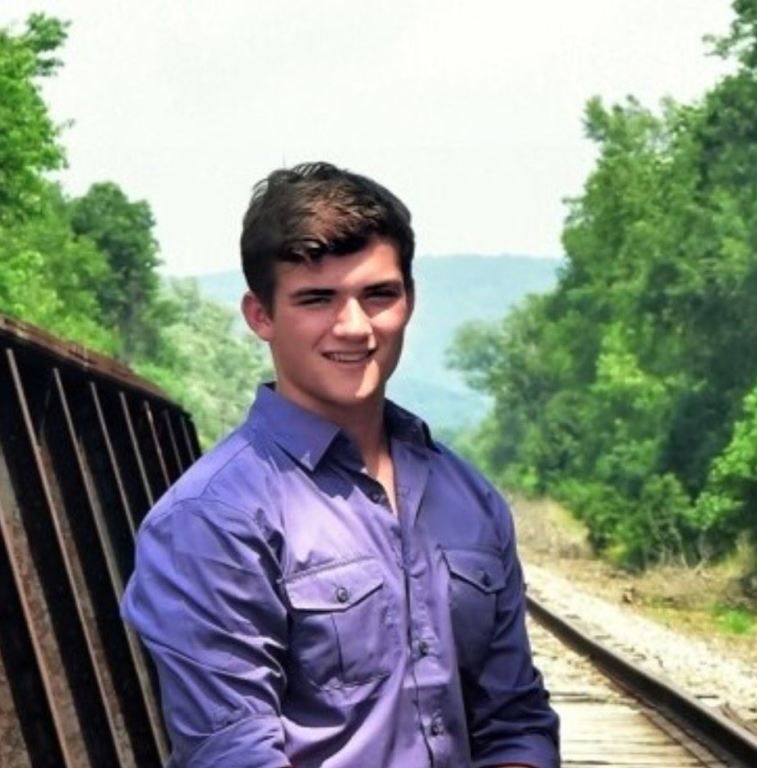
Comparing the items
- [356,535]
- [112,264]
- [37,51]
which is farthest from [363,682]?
[112,264]

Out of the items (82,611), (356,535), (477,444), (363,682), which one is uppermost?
(356,535)

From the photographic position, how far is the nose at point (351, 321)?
298 cm

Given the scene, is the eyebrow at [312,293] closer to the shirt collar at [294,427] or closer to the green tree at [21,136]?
the shirt collar at [294,427]

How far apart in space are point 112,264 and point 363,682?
110m

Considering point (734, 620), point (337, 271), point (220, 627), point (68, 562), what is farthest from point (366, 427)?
point (734, 620)

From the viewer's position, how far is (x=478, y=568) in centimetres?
306

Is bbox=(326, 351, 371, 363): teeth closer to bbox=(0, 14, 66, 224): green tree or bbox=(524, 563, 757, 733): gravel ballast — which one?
bbox=(524, 563, 757, 733): gravel ballast

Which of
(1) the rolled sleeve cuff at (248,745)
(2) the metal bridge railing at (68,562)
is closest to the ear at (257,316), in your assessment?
(1) the rolled sleeve cuff at (248,745)

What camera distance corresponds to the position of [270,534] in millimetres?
2881

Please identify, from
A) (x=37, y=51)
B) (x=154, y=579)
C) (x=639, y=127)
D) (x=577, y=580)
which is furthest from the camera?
(x=639, y=127)

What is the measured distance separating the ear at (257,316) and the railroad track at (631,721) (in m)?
9.74

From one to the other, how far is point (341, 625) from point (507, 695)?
417mm

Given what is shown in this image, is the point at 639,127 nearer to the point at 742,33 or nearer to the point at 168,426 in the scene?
the point at 742,33

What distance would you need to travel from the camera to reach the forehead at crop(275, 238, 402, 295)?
2975mm
